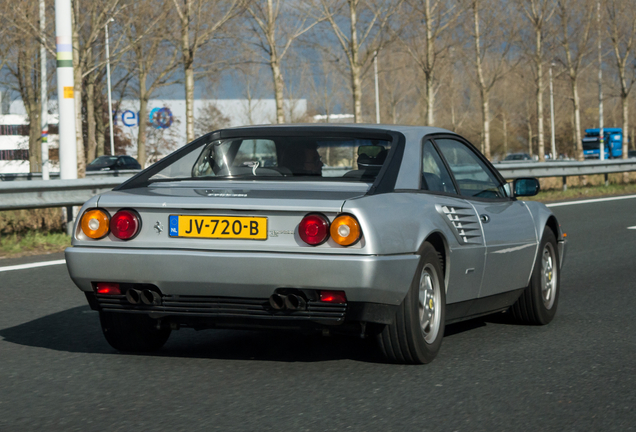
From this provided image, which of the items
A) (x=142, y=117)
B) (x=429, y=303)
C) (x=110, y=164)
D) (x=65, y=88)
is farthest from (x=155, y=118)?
(x=429, y=303)

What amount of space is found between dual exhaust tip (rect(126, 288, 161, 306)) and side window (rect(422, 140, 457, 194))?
1622 mm

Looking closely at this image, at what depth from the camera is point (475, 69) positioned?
44.7 metres

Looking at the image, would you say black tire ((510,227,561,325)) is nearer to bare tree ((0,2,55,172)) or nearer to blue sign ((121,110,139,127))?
bare tree ((0,2,55,172))

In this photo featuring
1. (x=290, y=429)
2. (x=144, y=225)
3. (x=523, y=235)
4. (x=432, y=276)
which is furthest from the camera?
(x=523, y=235)

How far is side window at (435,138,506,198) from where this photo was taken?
6070mm

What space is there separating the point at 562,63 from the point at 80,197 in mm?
37699

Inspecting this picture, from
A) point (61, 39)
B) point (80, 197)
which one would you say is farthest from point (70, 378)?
point (61, 39)

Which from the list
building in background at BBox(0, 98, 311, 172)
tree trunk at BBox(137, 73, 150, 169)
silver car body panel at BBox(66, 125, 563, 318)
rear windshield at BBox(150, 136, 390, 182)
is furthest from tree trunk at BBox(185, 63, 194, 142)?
building in background at BBox(0, 98, 311, 172)

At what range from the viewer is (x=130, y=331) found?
18.0 ft

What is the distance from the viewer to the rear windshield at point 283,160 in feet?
18.1

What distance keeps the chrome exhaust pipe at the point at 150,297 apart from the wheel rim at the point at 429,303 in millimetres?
1383

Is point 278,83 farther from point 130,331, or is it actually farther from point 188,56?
point 130,331

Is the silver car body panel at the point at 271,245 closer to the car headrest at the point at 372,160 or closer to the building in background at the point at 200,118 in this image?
the car headrest at the point at 372,160

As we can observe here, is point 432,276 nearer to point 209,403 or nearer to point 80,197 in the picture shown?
point 209,403
